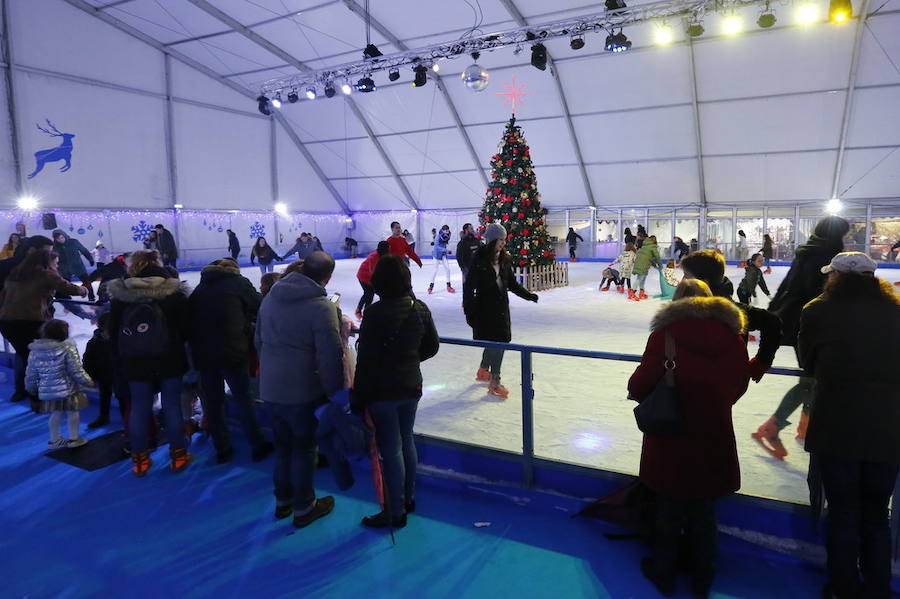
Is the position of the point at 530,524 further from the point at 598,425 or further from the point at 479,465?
the point at 598,425

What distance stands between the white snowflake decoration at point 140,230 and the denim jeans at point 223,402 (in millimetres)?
18005

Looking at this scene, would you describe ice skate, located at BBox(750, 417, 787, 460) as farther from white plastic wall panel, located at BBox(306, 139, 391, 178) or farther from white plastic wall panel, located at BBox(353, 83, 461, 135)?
white plastic wall panel, located at BBox(306, 139, 391, 178)

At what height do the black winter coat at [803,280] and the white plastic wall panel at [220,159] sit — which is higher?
the white plastic wall panel at [220,159]

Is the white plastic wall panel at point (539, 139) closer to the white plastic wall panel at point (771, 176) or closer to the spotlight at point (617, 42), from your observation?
the white plastic wall panel at point (771, 176)

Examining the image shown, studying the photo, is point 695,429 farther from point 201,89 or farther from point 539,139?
point 201,89

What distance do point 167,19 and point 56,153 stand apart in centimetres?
506

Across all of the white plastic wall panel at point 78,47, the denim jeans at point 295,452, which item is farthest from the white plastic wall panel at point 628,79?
the denim jeans at point 295,452

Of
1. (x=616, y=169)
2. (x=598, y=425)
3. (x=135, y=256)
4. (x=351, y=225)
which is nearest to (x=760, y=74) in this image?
(x=616, y=169)

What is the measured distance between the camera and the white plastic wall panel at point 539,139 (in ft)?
60.1

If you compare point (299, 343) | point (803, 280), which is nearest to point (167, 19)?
point (299, 343)

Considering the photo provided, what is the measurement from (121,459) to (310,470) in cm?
168

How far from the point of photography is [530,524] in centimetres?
280

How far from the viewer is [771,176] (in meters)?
17.5

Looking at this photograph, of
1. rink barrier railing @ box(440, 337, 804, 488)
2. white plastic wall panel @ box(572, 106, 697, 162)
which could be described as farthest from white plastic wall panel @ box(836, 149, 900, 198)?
rink barrier railing @ box(440, 337, 804, 488)
